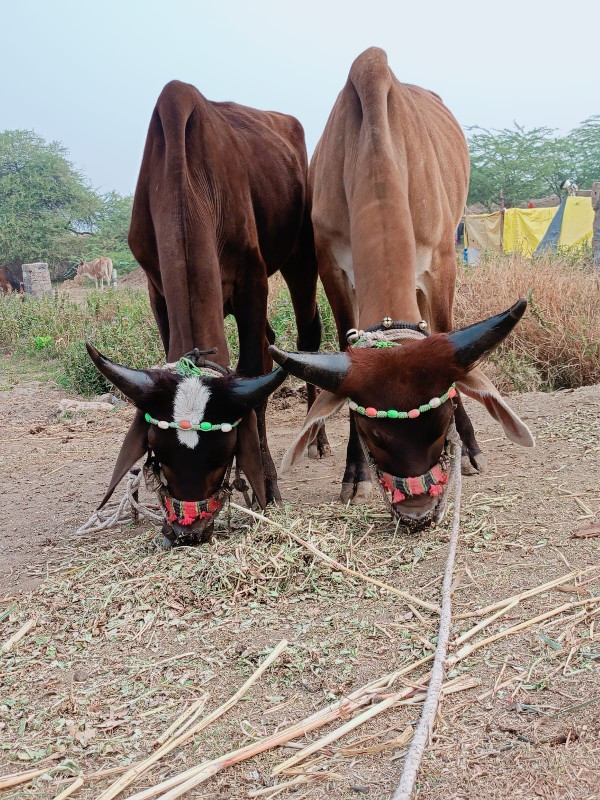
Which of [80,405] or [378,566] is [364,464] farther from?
[80,405]

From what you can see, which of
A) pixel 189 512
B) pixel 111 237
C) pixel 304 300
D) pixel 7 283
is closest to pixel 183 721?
pixel 189 512

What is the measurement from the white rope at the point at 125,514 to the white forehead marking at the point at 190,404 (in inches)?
35.9

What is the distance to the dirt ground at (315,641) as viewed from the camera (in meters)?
2.00

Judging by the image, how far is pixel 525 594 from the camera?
2.74 meters

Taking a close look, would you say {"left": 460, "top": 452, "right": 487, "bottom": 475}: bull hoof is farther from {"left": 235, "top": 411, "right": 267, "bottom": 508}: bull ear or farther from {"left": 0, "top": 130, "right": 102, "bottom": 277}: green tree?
{"left": 0, "top": 130, "right": 102, "bottom": 277}: green tree

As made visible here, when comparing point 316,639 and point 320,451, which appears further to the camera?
point 320,451

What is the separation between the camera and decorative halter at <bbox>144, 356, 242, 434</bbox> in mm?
3168

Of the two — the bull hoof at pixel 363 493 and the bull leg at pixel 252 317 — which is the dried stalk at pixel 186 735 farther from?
the bull leg at pixel 252 317

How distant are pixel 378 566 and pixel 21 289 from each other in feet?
64.1

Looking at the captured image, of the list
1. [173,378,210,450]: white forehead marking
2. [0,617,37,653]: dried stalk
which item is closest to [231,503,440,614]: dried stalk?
[173,378,210,450]: white forehead marking

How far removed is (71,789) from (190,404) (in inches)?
60.4

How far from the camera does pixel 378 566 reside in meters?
3.12

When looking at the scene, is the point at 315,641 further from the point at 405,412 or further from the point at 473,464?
the point at 473,464

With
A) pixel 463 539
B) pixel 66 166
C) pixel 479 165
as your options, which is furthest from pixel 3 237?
pixel 463 539
